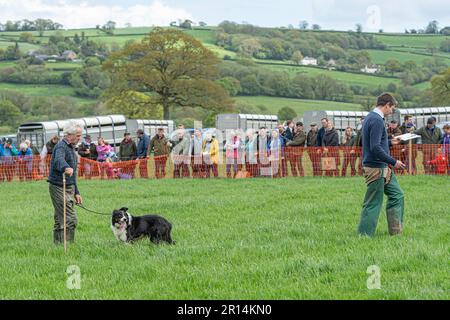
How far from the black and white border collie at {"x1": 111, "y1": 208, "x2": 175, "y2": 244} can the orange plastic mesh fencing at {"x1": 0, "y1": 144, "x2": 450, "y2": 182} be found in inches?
513

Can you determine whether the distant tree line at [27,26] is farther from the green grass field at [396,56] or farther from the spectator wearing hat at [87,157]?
the spectator wearing hat at [87,157]

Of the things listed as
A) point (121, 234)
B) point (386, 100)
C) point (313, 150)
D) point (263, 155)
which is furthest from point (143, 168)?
point (386, 100)

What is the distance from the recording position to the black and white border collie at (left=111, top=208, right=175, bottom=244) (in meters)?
12.0

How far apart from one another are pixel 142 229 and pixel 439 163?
536 inches

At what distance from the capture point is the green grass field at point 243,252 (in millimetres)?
8609

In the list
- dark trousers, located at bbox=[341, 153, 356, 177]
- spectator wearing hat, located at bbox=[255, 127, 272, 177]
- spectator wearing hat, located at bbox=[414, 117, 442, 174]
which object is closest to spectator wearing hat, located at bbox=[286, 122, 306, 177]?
spectator wearing hat, located at bbox=[255, 127, 272, 177]

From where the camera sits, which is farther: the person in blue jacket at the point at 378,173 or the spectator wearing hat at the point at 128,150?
the spectator wearing hat at the point at 128,150

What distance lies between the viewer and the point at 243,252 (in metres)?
11.0

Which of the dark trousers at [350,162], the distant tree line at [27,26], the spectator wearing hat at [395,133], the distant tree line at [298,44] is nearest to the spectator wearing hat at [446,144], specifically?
the spectator wearing hat at [395,133]

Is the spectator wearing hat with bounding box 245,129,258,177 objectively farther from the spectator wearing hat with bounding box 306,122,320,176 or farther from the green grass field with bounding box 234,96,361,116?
the green grass field with bounding box 234,96,361,116

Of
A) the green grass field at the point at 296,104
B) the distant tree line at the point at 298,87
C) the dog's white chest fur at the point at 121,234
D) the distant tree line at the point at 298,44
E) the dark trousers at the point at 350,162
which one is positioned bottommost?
the dog's white chest fur at the point at 121,234

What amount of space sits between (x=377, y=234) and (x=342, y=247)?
148 cm

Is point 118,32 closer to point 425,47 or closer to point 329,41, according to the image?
point 329,41

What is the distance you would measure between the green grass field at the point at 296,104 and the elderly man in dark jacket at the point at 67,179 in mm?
65963
